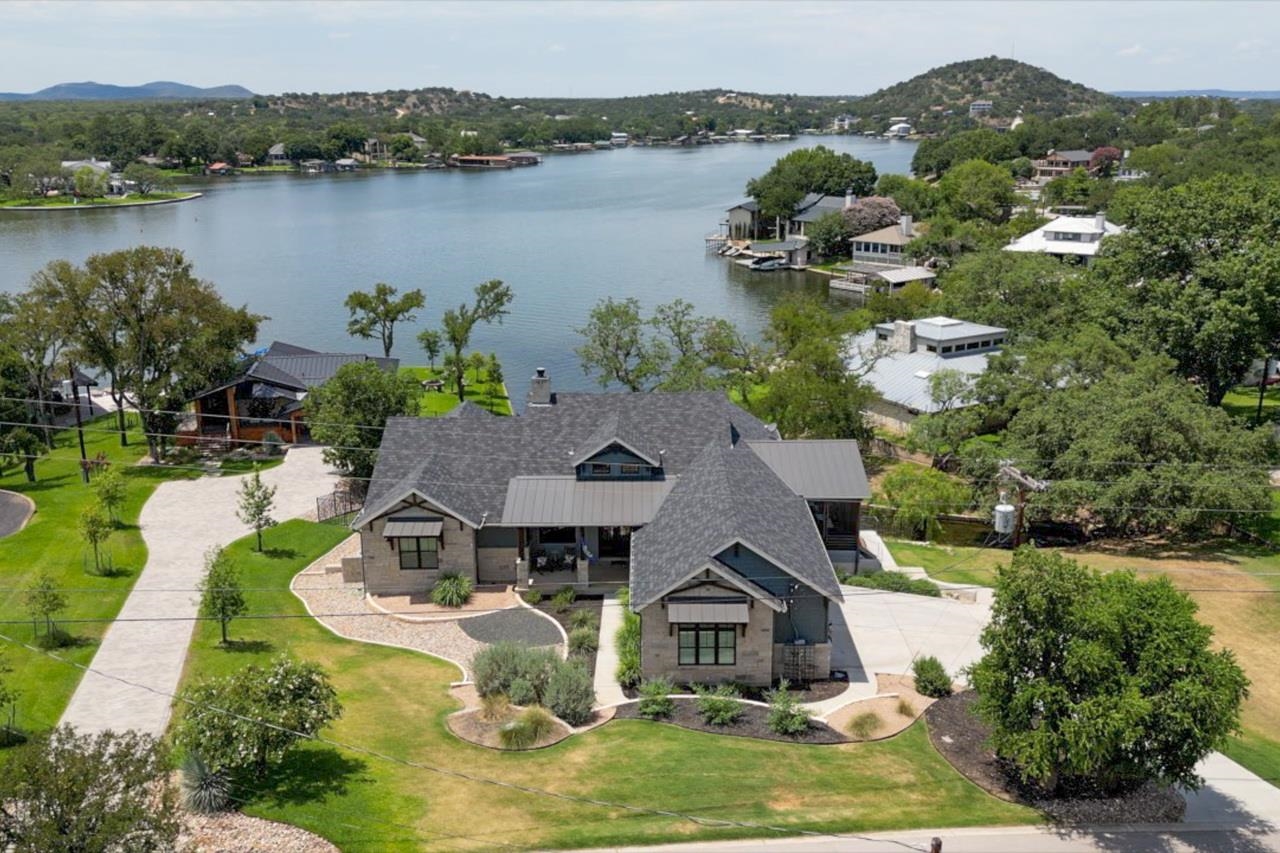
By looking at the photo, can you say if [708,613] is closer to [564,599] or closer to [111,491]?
[564,599]

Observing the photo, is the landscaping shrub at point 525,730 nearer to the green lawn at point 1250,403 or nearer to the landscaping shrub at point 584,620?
the landscaping shrub at point 584,620

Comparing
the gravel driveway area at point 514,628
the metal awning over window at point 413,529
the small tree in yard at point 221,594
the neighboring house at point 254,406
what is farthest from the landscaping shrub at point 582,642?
the neighboring house at point 254,406

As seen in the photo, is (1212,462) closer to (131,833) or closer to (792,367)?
(792,367)

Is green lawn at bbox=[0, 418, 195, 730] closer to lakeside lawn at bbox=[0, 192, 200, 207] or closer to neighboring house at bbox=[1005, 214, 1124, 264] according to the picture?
neighboring house at bbox=[1005, 214, 1124, 264]

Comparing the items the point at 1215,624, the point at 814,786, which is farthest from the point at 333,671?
the point at 1215,624

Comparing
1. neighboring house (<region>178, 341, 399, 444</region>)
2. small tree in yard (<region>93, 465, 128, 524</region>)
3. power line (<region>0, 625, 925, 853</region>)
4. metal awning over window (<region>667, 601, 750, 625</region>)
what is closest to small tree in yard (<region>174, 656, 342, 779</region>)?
power line (<region>0, 625, 925, 853</region>)

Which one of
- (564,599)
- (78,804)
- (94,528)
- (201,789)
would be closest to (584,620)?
(564,599)
